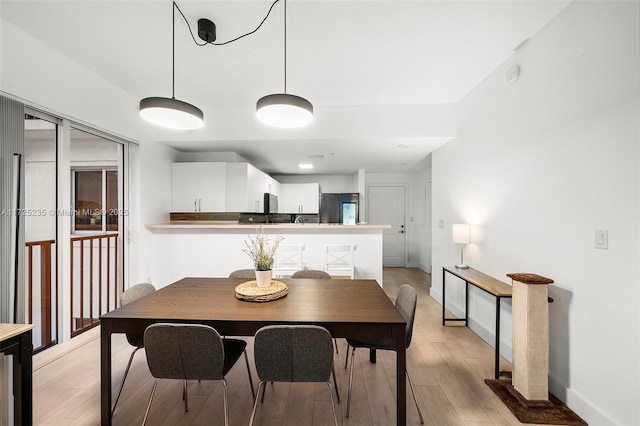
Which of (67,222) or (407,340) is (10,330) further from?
(407,340)

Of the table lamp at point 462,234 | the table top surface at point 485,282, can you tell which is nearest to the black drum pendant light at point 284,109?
the table top surface at point 485,282

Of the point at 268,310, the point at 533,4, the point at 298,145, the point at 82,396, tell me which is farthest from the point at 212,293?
the point at 533,4

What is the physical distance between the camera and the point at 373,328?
1488 mm

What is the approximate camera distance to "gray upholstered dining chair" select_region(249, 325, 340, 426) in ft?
4.58

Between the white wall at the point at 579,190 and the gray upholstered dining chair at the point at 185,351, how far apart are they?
7.22ft

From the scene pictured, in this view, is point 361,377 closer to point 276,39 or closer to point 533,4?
point 276,39

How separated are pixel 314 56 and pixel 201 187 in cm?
271

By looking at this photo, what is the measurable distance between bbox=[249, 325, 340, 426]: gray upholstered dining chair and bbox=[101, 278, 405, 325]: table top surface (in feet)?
0.35

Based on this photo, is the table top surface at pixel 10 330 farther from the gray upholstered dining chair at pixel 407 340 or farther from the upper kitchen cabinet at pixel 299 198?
the upper kitchen cabinet at pixel 299 198

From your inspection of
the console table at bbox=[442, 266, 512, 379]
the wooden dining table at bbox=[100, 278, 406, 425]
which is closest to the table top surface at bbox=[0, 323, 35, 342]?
the wooden dining table at bbox=[100, 278, 406, 425]

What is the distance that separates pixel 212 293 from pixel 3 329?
1051 mm

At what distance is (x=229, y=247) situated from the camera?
3879 millimetres

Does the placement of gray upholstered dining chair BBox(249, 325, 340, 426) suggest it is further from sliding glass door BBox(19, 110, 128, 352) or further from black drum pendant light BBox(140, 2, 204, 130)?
sliding glass door BBox(19, 110, 128, 352)

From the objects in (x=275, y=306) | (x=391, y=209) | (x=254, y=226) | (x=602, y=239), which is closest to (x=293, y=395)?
(x=275, y=306)
